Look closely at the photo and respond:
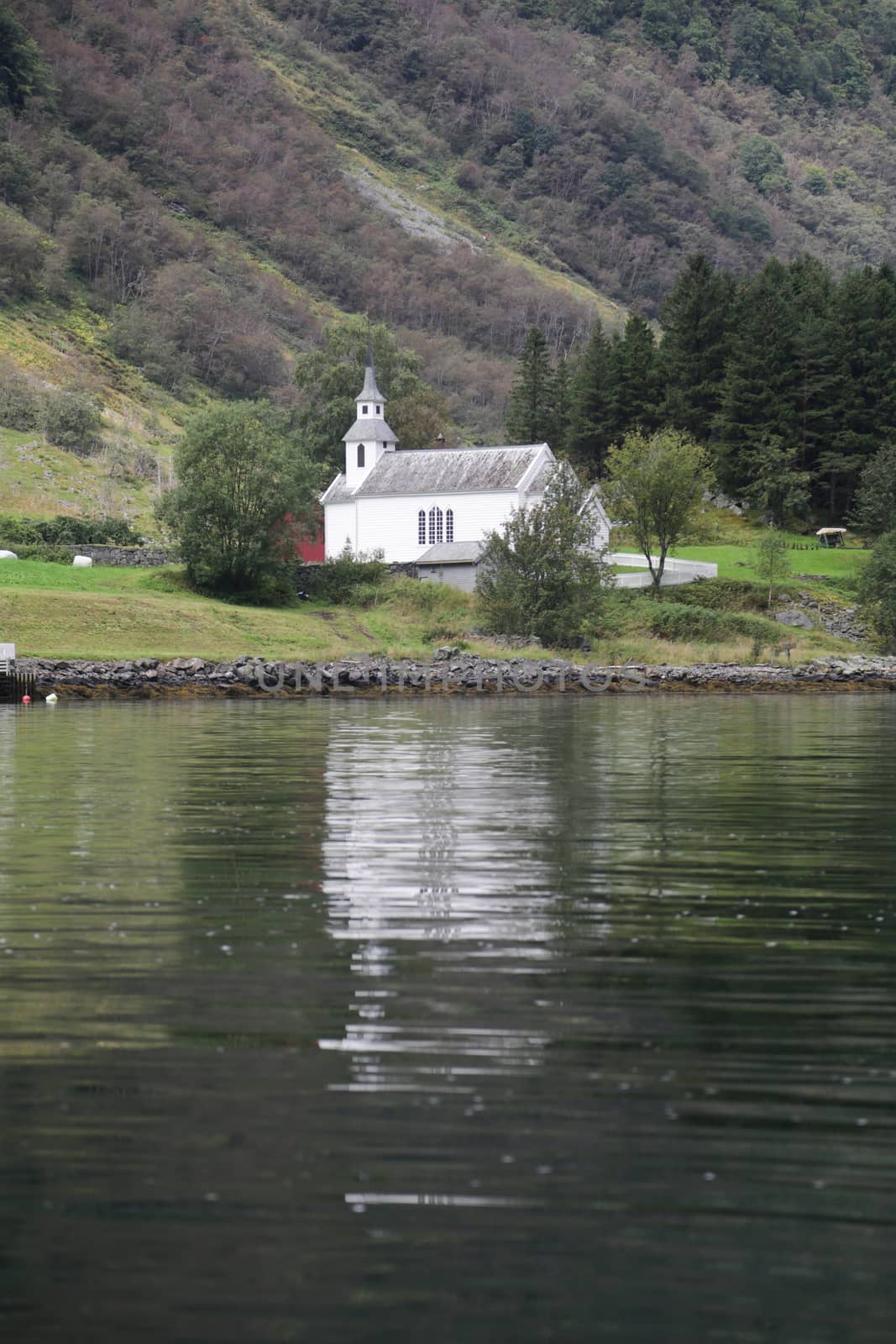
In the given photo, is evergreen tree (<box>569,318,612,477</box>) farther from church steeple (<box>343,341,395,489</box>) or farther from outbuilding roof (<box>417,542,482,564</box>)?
outbuilding roof (<box>417,542,482,564</box>)

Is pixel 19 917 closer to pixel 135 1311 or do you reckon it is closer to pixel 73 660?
pixel 135 1311

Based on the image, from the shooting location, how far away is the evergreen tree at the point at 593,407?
10244 centimetres

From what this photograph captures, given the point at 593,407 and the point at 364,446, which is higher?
the point at 593,407

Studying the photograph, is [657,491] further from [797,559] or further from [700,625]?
[797,559]

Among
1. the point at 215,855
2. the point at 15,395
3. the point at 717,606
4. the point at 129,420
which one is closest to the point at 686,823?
the point at 215,855

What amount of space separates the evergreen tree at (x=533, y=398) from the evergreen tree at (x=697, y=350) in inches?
405

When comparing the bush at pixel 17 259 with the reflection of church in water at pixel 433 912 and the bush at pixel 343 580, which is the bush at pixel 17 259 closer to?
the bush at pixel 343 580

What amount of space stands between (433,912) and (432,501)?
73284 mm

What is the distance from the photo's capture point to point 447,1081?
8.57 m

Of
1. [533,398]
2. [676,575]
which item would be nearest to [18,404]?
[533,398]

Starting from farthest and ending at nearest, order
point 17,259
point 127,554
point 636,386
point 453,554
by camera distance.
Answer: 1. point 17,259
2. point 636,386
3. point 453,554
4. point 127,554

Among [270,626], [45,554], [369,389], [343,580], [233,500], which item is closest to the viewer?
[270,626]

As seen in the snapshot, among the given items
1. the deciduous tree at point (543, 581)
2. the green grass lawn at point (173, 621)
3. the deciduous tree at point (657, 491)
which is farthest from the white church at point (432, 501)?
the deciduous tree at point (543, 581)

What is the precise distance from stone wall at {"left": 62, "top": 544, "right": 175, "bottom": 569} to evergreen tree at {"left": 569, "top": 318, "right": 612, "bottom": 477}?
116 ft
